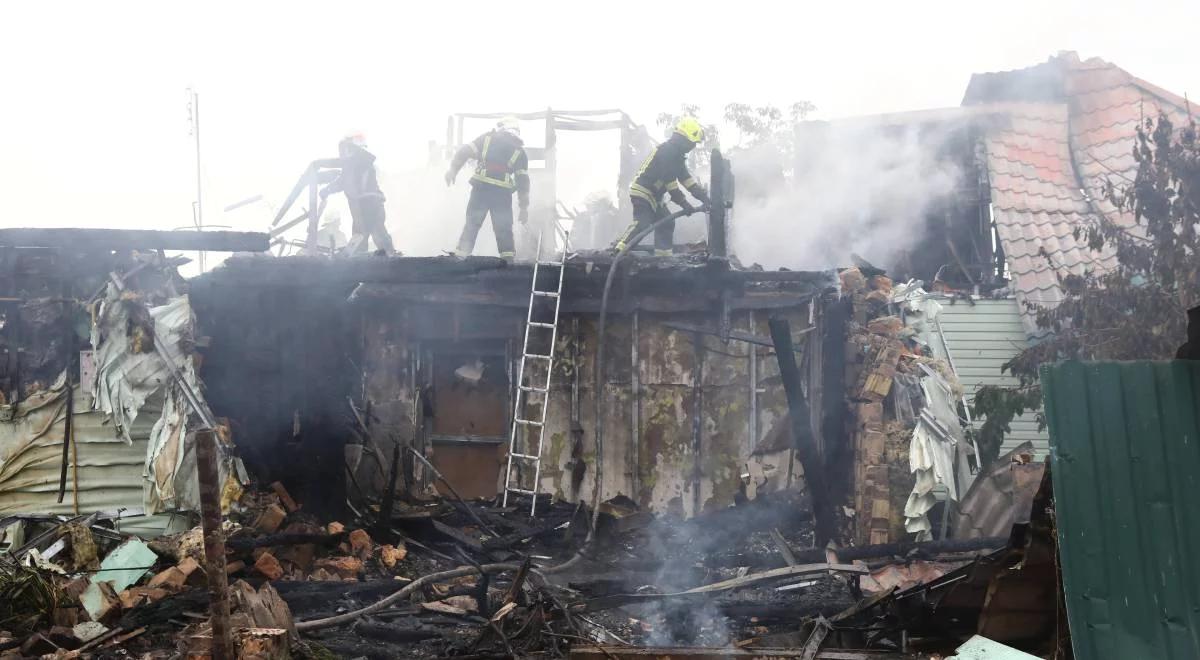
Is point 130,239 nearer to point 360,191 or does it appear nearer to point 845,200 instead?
point 360,191

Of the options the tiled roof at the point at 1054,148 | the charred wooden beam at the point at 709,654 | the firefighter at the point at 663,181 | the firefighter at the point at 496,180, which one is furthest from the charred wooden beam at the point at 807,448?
the tiled roof at the point at 1054,148

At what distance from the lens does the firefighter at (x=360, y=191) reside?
1233cm

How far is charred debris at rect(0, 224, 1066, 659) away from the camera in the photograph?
7.20 m

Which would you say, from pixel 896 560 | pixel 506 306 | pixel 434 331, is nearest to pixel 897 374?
pixel 896 560

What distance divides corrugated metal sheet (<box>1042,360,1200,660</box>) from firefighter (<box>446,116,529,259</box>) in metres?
7.75

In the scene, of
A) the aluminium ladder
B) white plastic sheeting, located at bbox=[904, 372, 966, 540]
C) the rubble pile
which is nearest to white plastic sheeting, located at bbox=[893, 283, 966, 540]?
white plastic sheeting, located at bbox=[904, 372, 966, 540]

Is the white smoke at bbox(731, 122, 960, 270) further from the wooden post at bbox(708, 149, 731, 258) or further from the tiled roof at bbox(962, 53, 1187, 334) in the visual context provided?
the wooden post at bbox(708, 149, 731, 258)

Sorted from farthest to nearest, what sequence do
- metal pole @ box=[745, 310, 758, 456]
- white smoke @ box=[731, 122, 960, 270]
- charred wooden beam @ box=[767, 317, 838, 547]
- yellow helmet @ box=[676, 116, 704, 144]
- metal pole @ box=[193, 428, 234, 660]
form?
white smoke @ box=[731, 122, 960, 270] → yellow helmet @ box=[676, 116, 704, 144] → metal pole @ box=[745, 310, 758, 456] → charred wooden beam @ box=[767, 317, 838, 547] → metal pole @ box=[193, 428, 234, 660]

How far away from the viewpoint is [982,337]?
12492 millimetres

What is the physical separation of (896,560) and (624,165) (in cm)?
1002

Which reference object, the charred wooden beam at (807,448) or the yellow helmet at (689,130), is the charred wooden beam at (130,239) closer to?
the yellow helmet at (689,130)

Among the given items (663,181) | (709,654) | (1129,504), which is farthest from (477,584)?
(663,181)

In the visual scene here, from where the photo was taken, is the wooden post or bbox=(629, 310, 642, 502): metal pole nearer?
the wooden post

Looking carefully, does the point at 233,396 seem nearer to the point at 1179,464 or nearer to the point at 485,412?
the point at 485,412
